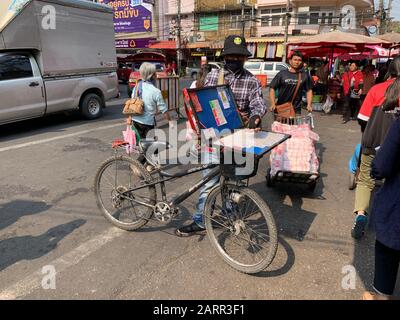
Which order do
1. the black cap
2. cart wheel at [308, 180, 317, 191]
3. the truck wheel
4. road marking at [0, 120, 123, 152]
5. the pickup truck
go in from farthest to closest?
1. the truck wheel
2. the pickup truck
3. road marking at [0, 120, 123, 152]
4. cart wheel at [308, 180, 317, 191]
5. the black cap

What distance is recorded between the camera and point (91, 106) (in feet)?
30.5

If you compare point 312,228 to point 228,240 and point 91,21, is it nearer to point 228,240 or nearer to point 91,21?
point 228,240

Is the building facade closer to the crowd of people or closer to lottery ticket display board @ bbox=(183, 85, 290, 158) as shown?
the crowd of people

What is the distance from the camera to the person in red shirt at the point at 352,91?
31.3ft

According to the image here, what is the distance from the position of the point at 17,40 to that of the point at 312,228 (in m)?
7.11

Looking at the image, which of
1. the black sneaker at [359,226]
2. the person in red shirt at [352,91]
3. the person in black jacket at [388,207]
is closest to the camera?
the person in black jacket at [388,207]

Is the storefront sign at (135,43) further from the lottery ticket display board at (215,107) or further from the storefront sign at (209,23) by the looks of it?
the lottery ticket display board at (215,107)

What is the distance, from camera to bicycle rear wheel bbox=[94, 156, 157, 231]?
10.7 ft

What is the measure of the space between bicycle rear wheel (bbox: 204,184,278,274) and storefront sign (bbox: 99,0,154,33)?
34333 mm

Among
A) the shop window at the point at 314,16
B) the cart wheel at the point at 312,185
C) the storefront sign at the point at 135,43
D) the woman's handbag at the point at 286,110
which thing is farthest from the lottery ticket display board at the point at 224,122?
the storefront sign at the point at 135,43

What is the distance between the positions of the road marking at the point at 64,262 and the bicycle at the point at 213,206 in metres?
0.18

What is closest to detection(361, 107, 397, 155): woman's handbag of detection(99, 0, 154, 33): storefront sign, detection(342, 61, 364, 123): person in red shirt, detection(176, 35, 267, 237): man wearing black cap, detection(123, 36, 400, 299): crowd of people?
detection(123, 36, 400, 299): crowd of people
